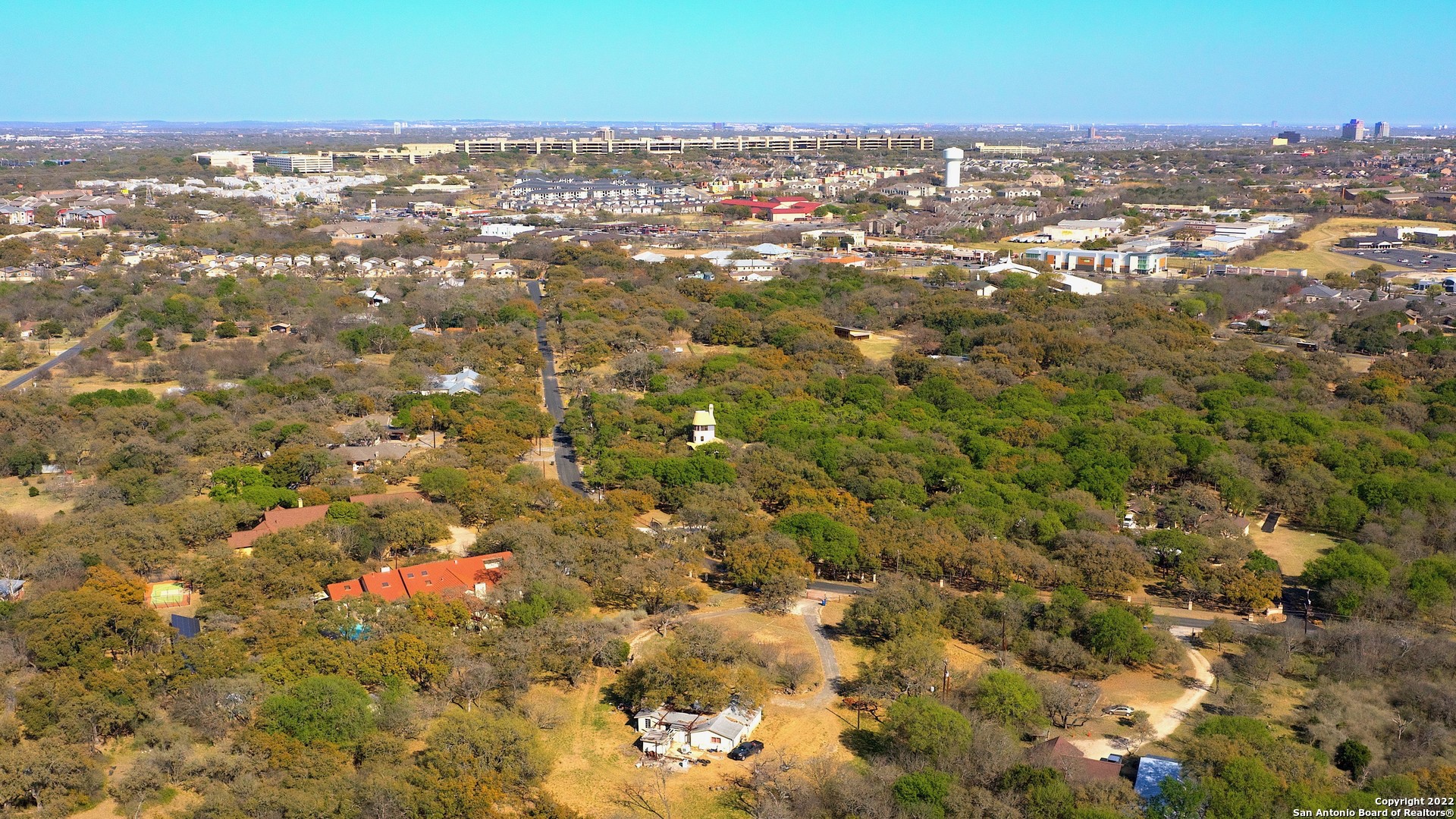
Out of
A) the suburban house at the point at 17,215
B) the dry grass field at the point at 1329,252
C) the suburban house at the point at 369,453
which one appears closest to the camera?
the suburban house at the point at 369,453

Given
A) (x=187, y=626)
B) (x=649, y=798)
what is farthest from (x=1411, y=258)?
(x=187, y=626)

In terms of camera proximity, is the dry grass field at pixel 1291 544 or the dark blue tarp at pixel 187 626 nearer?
the dark blue tarp at pixel 187 626

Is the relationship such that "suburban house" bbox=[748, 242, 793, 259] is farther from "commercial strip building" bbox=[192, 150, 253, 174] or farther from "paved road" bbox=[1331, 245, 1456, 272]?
"commercial strip building" bbox=[192, 150, 253, 174]

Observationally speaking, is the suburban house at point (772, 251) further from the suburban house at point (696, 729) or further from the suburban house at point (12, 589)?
the suburban house at point (696, 729)

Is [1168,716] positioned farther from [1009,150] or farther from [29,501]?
[1009,150]

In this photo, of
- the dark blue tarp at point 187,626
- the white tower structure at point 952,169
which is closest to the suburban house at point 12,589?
the dark blue tarp at point 187,626
